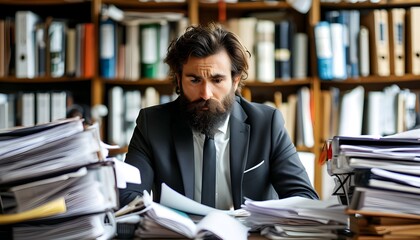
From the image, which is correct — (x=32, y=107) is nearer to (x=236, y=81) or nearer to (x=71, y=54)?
(x=71, y=54)

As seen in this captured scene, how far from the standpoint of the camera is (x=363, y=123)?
3.27 metres

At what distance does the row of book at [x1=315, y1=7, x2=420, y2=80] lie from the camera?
319 centimetres

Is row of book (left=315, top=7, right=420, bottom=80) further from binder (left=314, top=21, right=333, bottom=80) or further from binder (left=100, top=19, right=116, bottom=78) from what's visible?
binder (left=100, top=19, right=116, bottom=78)

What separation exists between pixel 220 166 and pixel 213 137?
0.35 ft

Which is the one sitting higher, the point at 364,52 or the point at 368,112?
the point at 364,52

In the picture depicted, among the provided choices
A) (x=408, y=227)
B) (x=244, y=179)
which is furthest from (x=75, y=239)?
(x=244, y=179)

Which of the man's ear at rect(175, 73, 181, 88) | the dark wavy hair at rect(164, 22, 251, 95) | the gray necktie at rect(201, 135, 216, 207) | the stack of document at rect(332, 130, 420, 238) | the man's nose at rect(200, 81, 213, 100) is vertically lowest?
the gray necktie at rect(201, 135, 216, 207)

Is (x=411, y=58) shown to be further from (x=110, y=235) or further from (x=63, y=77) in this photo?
(x=110, y=235)

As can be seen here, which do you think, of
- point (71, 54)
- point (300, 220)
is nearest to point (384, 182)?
point (300, 220)

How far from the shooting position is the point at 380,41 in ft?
10.5

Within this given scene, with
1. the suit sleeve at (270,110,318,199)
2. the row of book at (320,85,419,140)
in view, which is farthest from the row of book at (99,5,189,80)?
the suit sleeve at (270,110,318,199)

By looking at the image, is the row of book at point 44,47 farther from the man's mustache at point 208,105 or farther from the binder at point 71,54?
the man's mustache at point 208,105

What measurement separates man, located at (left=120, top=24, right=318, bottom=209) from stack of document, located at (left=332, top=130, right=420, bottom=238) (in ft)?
2.23

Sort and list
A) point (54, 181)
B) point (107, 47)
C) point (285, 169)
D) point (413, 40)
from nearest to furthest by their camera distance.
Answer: point (54, 181)
point (285, 169)
point (413, 40)
point (107, 47)
